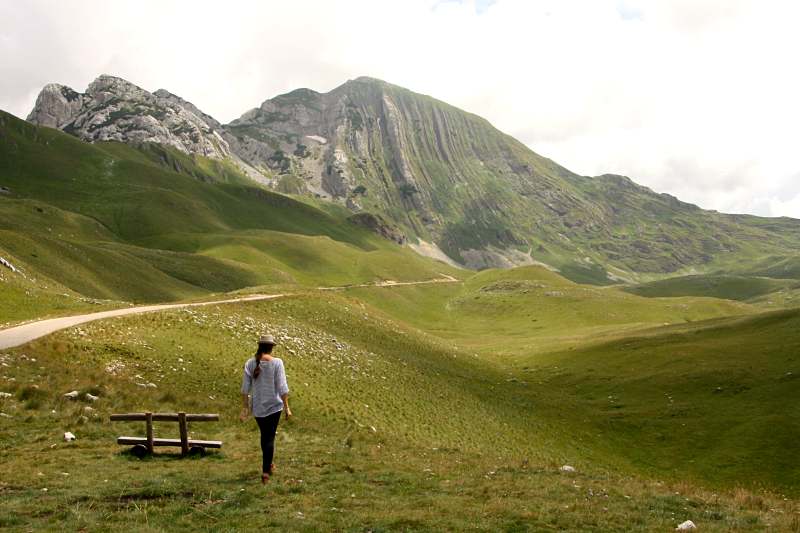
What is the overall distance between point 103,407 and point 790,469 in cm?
4250

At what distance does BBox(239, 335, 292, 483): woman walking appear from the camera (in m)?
17.3

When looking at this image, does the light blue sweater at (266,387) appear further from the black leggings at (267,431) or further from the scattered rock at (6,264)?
the scattered rock at (6,264)

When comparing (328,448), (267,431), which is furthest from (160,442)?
(328,448)

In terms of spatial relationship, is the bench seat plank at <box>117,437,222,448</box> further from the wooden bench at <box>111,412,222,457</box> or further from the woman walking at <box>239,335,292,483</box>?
the woman walking at <box>239,335,292,483</box>

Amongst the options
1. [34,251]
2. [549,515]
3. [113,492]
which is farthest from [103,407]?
[34,251]

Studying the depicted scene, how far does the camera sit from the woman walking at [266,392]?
56.7 ft

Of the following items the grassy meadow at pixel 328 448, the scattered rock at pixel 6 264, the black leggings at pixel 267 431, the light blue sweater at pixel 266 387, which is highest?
the scattered rock at pixel 6 264

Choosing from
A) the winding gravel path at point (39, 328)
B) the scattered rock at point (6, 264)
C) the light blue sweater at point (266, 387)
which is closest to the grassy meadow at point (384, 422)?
the scattered rock at point (6, 264)

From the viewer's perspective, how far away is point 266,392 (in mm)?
17328

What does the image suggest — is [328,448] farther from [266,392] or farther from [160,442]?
[266,392]

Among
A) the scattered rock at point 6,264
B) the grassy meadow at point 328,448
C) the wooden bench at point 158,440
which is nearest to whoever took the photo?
the grassy meadow at point 328,448

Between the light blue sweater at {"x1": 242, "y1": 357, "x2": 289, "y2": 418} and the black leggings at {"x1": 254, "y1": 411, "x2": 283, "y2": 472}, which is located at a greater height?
the light blue sweater at {"x1": 242, "y1": 357, "x2": 289, "y2": 418}

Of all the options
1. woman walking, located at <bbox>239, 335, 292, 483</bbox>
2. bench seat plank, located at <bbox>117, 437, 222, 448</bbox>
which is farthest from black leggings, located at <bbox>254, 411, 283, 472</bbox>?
bench seat plank, located at <bbox>117, 437, 222, 448</bbox>

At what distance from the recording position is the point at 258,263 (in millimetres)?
170750
